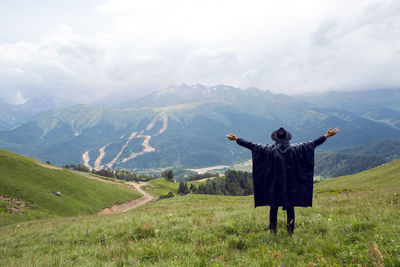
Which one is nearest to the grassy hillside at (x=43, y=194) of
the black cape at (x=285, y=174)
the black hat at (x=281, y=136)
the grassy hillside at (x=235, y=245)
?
the grassy hillside at (x=235, y=245)

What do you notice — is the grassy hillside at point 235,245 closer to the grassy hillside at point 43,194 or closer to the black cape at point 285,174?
the black cape at point 285,174

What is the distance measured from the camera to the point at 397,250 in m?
5.12

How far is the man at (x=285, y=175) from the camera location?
25.1 ft

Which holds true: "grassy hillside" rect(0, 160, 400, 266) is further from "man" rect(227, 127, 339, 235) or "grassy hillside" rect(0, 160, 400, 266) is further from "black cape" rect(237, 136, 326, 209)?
"black cape" rect(237, 136, 326, 209)

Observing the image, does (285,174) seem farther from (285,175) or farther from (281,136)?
(281,136)

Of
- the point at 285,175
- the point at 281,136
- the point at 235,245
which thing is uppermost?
the point at 281,136

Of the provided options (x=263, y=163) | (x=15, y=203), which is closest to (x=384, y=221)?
(x=263, y=163)

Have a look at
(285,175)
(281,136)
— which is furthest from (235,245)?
(281,136)

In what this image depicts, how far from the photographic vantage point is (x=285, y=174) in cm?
762

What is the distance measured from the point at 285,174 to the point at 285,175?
4cm

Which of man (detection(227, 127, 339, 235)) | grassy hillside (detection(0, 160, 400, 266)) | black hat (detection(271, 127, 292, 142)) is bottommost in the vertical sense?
grassy hillside (detection(0, 160, 400, 266))

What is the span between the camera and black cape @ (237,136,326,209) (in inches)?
301

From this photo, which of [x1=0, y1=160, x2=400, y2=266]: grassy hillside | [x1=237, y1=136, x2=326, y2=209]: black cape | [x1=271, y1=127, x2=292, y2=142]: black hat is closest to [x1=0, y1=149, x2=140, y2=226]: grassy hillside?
[x1=0, y1=160, x2=400, y2=266]: grassy hillside

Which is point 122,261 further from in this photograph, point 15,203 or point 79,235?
point 15,203
